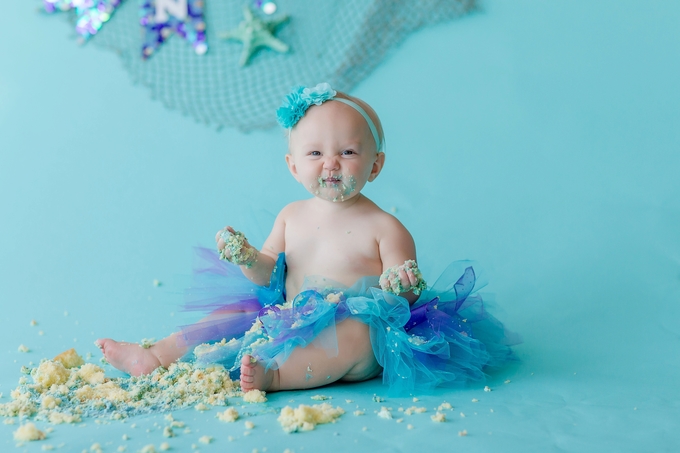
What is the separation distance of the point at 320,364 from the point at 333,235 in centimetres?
38

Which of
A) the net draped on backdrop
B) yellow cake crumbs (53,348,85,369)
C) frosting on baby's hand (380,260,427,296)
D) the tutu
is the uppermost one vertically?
the net draped on backdrop

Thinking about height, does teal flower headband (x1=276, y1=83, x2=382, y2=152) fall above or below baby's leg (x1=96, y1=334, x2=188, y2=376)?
above

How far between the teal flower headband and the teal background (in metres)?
0.47

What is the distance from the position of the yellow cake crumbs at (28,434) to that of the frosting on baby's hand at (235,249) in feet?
1.96

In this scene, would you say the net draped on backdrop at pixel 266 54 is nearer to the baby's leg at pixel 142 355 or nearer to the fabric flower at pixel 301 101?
the fabric flower at pixel 301 101

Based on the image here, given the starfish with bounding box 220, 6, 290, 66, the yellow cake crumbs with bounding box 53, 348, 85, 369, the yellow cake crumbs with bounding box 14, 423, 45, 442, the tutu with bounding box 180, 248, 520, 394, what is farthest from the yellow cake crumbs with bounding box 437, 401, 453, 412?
the starfish with bounding box 220, 6, 290, 66

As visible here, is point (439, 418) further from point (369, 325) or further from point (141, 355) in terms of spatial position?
point (141, 355)

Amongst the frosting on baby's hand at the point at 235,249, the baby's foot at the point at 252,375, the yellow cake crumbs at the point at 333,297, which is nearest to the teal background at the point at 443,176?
the frosting on baby's hand at the point at 235,249

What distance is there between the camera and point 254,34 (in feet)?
10.1

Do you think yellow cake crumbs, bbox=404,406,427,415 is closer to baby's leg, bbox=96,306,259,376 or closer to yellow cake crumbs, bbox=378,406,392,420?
yellow cake crumbs, bbox=378,406,392,420

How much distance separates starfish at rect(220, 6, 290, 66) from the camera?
3062 mm

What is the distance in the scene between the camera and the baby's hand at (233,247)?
70.3 inches

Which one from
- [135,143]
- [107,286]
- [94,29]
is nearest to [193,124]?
[135,143]

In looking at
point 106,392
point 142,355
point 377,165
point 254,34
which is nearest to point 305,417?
point 106,392
